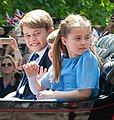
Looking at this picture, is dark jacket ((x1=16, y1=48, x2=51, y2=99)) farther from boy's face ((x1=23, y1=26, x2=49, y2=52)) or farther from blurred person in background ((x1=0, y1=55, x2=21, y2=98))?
blurred person in background ((x1=0, y1=55, x2=21, y2=98))

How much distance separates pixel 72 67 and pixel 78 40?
0.65 feet

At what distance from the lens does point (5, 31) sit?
8.00 meters

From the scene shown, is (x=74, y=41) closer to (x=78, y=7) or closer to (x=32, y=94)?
(x=32, y=94)

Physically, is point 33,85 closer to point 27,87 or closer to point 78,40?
point 27,87

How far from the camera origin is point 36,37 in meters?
3.94

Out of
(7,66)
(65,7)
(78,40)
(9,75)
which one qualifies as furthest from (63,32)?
(65,7)

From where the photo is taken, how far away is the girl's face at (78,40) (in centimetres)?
351

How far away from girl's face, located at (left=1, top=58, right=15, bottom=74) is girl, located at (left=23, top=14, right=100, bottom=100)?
3.09 metres

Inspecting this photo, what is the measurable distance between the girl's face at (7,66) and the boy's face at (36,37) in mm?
2804

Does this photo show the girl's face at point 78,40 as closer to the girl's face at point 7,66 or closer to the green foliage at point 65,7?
the girl's face at point 7,66

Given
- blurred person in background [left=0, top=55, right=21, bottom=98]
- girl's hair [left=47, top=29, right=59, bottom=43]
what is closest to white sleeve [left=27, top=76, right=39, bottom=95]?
girl's hair [left=47, top=29, right=59, bottom=43]

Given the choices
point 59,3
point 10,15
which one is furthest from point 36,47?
point 59,3

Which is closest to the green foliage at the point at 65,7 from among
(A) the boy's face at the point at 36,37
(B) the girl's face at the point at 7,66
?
(B) the girl's face at the point at 7,66

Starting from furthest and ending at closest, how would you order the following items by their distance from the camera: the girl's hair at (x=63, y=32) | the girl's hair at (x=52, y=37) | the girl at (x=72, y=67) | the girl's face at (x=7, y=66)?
the girl's face at (x=7, y=66)
the girl's hair at (x=52, y=37)
the girl's hair at (x=63, y=32)
the girl at (x=72, y=67)
